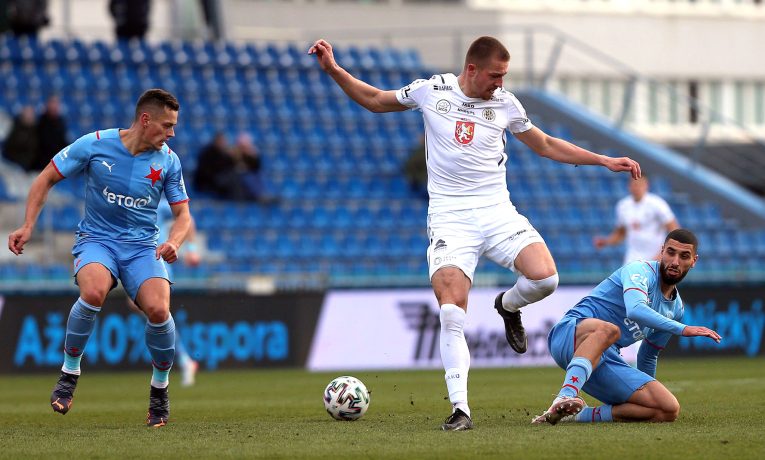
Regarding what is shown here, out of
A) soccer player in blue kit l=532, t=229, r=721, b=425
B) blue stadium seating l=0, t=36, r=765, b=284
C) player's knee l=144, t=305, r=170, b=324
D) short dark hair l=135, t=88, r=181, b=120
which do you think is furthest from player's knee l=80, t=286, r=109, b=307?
blue stadium seating l=0, t=36, r=765, b=284

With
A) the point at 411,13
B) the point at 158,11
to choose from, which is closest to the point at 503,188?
the point at 158,11

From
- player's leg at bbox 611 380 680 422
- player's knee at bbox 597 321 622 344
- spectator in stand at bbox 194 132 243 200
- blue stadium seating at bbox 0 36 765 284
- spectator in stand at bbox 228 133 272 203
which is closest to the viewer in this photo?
player's knee at bbox 597 321 622 344

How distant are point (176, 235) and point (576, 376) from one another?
269 cm

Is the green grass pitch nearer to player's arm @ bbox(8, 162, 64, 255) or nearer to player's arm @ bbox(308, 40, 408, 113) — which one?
player's arm @ bbox(8, 162, 64, 255)

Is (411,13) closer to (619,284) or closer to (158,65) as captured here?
(158,65)

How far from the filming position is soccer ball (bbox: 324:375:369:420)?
9328 mm

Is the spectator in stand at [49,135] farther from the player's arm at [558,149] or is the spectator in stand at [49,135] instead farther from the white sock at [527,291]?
the player's arm at [558,149]

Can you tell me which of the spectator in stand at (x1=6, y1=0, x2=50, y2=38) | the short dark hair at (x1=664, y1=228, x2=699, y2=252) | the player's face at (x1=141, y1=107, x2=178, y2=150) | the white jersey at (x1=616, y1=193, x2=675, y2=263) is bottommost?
the short dark hair at (x1=664, y1=228, x2=699, y2=252)

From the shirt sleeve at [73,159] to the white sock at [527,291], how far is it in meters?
2.92

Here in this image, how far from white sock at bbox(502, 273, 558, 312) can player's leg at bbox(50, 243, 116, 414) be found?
262 centimetres

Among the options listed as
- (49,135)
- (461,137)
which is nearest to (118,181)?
(461,137)

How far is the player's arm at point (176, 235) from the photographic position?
27.9 feet

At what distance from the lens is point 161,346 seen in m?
9.12

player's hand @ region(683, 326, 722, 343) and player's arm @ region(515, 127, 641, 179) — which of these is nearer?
player's hand @ region(683, 326, 722, 343)
